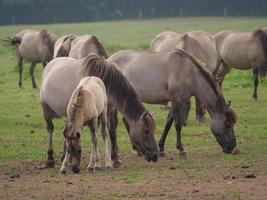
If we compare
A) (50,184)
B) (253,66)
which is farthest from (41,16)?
A: (50,184)

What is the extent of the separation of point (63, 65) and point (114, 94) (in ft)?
3.15

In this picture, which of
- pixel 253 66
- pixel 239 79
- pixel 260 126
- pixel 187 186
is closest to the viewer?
pixel 187 186

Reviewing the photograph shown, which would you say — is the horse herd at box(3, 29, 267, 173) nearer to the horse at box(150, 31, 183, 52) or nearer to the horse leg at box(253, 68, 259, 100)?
the horse at box(150, 31, 183, 52)

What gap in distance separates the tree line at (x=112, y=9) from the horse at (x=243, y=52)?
43892 mm

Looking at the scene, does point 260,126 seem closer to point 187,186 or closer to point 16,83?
point 187,186

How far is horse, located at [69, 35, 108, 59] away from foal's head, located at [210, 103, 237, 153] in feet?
12.7

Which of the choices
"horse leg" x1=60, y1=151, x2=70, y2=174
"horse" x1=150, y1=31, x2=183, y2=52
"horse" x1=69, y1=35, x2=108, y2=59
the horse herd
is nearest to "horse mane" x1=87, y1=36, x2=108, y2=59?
"horse" x1=69, y1=35, x2=108, y2=59

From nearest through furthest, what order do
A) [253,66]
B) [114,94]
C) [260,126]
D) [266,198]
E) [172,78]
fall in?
[266,198]
[114,94]
[172,78]
[260,126]
[253,66]

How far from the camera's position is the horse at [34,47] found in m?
24.0

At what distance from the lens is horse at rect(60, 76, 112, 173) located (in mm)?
10328

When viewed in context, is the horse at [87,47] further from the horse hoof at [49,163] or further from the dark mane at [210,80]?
the horse hoof at [49,163]

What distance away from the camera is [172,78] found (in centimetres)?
1276

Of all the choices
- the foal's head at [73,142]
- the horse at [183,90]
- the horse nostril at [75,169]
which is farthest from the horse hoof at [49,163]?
→ the horse at [183,90]

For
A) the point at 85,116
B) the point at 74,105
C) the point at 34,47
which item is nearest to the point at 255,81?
the point at 34,47
